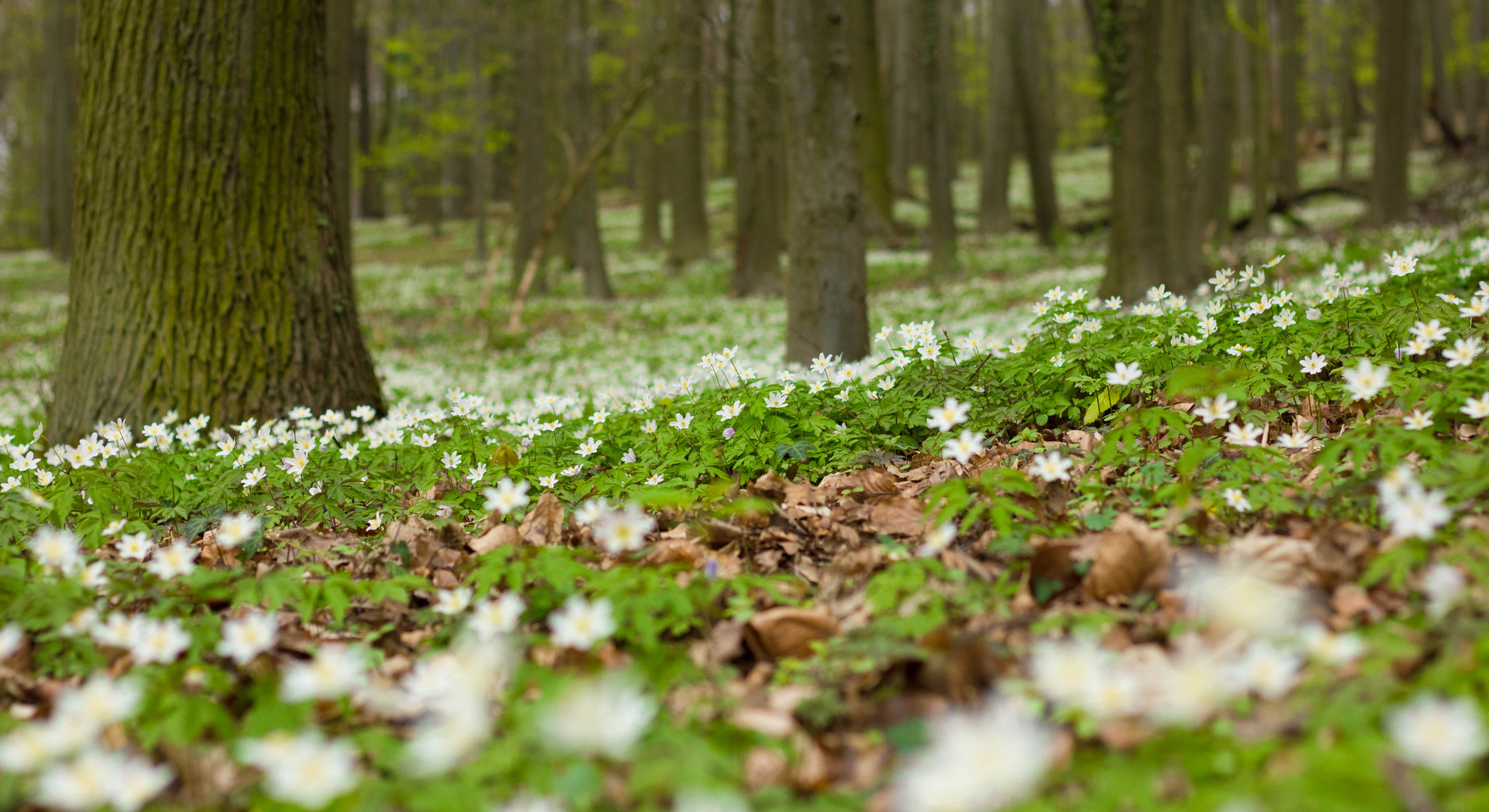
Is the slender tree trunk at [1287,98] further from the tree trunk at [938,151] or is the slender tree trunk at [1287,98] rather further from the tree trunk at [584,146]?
the tree trunk at [584,146]

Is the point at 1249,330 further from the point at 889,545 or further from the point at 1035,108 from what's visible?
the point at 1035,108

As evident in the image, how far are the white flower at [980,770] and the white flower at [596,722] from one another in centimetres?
42

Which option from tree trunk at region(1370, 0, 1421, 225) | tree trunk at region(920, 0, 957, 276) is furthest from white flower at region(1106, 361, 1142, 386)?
tree trunk at region(1370, 0, 1421, 225)

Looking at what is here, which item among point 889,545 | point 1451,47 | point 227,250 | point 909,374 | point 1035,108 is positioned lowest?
point 889,545

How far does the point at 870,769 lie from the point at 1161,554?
977mm

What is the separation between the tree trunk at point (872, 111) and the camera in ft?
51.3

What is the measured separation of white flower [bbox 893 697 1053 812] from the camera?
1.20m

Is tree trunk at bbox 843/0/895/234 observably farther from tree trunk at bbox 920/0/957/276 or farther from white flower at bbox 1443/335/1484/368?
white flower at bbox 1443/335/1484/368

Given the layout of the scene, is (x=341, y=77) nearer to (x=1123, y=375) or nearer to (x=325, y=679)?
(x=1123, y=375)

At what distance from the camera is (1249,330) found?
12.1 ft

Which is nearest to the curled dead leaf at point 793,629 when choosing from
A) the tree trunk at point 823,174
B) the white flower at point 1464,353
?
the white flower at point 1464,353

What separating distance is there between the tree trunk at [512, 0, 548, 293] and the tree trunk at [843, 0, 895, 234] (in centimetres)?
510

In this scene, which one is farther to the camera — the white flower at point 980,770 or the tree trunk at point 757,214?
the tree trunk at point 757,214

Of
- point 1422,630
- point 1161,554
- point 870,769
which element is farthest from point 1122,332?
point 870,769
